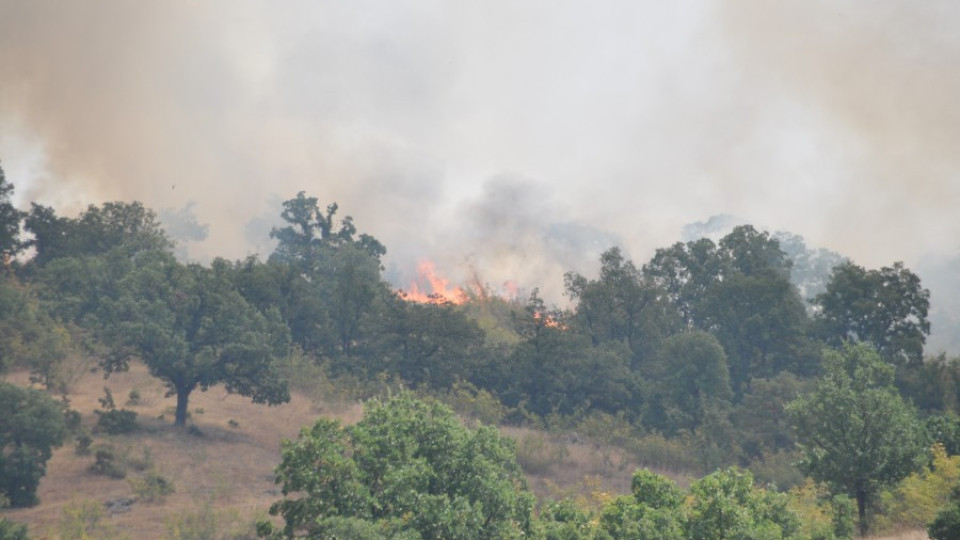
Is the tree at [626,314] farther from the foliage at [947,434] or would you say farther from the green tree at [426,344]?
the foliage at [947,434]

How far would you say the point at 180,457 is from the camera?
5862 cm

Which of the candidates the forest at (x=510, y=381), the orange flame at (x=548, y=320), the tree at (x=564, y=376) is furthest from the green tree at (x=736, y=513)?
the orange flame at (x=548, y=320)

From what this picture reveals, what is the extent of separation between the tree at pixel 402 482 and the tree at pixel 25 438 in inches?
1081

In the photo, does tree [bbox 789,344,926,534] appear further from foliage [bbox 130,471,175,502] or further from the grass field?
foliage [bbox 130,471,175,502]

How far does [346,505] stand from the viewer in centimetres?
2900

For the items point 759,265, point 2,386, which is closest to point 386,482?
point 2,386

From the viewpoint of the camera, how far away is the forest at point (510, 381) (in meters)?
29.6

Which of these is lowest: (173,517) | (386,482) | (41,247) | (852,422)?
(173,517)

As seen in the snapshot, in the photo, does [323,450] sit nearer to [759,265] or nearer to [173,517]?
[173,517]

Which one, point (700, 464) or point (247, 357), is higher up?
point (247, 357)

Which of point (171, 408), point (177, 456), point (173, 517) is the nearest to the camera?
point (173, 517)

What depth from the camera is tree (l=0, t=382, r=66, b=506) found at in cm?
4884

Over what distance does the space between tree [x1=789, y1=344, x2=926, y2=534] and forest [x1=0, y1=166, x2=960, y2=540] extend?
0.37 ft

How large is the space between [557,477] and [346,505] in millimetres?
36887
